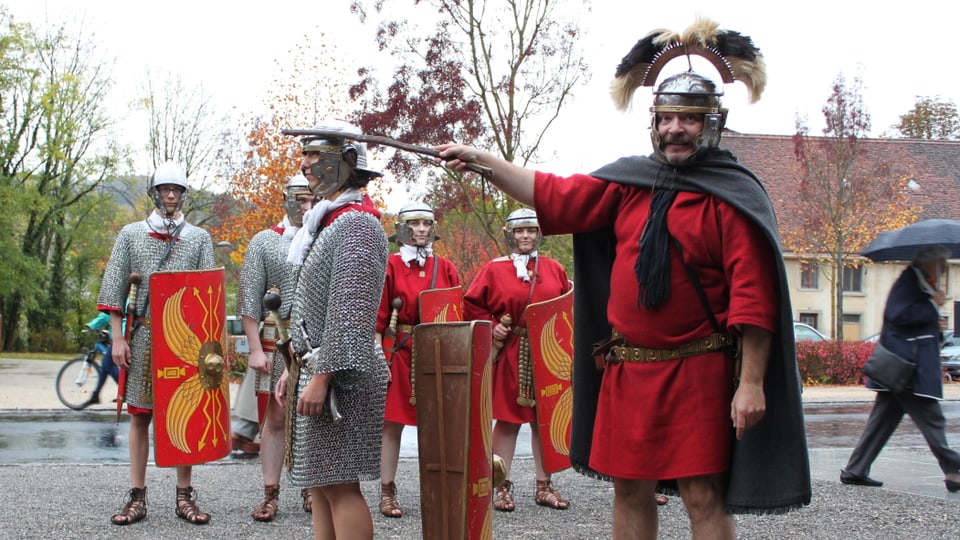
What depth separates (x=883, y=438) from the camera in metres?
7.73

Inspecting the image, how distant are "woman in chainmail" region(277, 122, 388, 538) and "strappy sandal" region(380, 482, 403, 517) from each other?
2172 millimetres

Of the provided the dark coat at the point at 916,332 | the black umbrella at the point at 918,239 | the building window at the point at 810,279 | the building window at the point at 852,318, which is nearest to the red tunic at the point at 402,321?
the dark coat at the point at 916,332

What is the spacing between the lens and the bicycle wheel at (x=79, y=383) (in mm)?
13734

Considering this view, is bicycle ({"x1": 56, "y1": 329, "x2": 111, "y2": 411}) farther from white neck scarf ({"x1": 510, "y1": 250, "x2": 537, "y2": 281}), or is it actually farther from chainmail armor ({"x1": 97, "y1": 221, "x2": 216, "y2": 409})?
white neck scarf ({"x1": 510, "y1": 250, "x2": 537, "y2": 281})

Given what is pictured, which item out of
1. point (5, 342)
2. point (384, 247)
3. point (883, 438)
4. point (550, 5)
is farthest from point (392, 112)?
point (5, 342)

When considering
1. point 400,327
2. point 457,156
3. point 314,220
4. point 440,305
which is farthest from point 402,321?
point 457,156

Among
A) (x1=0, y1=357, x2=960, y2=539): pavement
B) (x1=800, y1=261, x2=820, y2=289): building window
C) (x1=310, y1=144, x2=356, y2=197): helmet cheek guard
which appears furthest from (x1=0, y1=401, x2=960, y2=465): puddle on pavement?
(x1=800, y1=261, x2=820, y2=289): building window

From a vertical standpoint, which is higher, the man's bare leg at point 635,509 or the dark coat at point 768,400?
the dark coat at point 768,400

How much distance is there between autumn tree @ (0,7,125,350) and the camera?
31172mm

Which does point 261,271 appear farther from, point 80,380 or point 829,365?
point 829,365

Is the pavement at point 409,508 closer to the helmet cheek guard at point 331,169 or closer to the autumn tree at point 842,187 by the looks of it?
the helmet cheek guard at point 331,169

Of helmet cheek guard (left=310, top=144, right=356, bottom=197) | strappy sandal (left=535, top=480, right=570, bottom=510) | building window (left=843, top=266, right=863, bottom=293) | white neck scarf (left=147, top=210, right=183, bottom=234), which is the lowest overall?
strappy sandal (left=535, top=480, right=570, bottom=510)

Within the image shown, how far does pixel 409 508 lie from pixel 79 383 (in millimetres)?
8366

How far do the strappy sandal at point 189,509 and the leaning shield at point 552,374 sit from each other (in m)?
1.98
